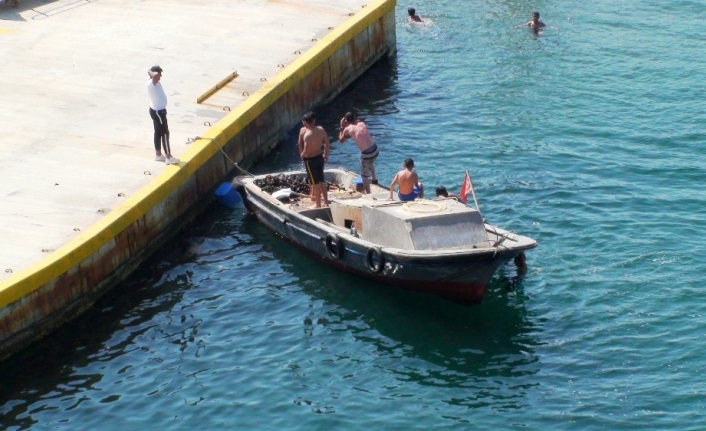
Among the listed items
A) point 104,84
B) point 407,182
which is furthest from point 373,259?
point 104,84

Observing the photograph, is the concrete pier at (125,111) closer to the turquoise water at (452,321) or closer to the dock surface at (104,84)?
the dock surface at (104,84)

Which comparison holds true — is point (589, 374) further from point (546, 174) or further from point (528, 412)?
point (546, 174)

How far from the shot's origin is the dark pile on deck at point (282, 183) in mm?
22062

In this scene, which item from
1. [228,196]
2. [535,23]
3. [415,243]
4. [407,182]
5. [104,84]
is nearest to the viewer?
[415,243]

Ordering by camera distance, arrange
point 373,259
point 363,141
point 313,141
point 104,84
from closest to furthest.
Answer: point 373,259 < point 313,141 < point 363,141 < point 104,84

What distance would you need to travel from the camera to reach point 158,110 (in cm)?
2092

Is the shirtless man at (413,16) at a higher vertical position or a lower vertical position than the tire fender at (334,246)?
higher

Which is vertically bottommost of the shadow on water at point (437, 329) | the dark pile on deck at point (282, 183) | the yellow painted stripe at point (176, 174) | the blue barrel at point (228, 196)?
the shadow on water at point (437, 329)

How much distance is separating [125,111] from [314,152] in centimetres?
502

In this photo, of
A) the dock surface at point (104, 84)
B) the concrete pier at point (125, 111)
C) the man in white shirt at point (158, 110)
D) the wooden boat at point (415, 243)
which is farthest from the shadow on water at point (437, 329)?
the dock surface at point (104, 84)

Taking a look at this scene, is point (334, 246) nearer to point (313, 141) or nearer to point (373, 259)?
point (373, 259)

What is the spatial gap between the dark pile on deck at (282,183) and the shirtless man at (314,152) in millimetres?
1133

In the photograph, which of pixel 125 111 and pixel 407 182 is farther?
pixel 125 111

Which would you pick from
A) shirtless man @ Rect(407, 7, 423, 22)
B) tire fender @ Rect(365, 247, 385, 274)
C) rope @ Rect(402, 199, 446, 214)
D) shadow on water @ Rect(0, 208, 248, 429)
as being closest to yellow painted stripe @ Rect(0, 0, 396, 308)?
shadow on water @ Rect(0, 208, 248, 429)
